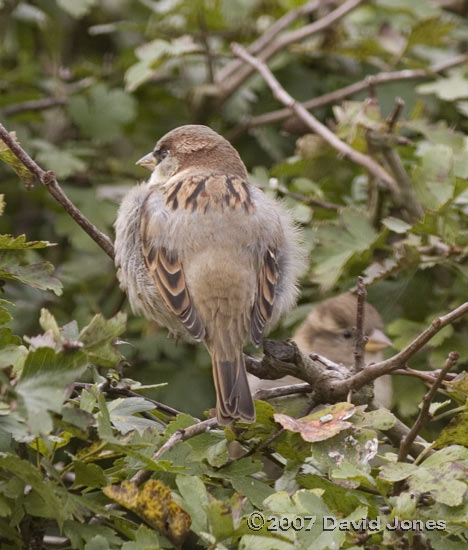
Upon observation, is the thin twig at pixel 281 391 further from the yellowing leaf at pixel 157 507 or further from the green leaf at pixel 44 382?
the green leaf at pixel 44 382

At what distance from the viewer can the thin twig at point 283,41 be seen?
4492 mm

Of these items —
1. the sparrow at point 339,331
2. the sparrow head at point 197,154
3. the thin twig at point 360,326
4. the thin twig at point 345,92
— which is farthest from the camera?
the thin twig at point 345,92

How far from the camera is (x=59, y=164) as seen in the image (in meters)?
4.14

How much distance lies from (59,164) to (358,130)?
1.23 meters

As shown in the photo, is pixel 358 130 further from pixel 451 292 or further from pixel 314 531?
pixel 314 531

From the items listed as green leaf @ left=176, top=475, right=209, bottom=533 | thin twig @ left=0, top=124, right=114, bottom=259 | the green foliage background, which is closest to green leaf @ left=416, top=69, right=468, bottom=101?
the green foliage background

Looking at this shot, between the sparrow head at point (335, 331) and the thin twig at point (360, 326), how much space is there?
1468 mm

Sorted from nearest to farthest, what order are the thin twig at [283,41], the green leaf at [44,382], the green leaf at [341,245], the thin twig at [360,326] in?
the green leaf at [44,382]
the thin twig at [360,326]
the green leaf at [341,245]
the thin twig at [283,41]

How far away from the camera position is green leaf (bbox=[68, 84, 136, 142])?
4559 millimetres

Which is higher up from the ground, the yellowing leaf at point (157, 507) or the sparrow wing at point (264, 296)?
the yellowing leaf at point (157, 507)

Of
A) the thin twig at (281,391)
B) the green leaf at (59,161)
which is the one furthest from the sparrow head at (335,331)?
the thin twig at (281,391)

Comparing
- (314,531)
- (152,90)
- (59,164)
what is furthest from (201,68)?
(314,531)

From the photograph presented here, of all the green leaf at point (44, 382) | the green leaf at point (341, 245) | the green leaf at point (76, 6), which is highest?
the green leaf at point (76, 6)

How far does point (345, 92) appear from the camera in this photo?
4.39m
